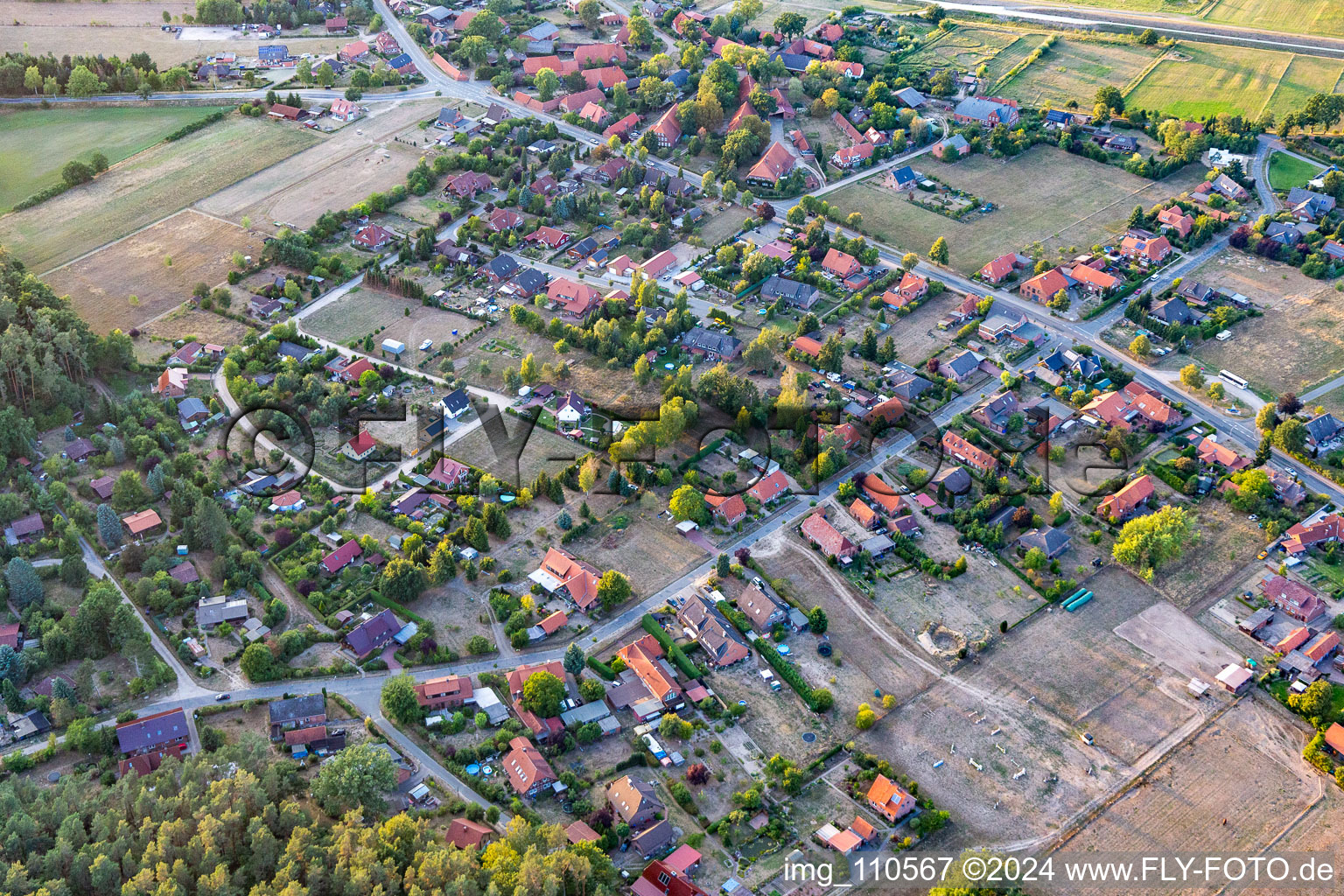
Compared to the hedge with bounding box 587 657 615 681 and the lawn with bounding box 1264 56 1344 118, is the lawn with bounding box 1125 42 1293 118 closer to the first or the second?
the lawn with bounding box 1264 56 1344 118

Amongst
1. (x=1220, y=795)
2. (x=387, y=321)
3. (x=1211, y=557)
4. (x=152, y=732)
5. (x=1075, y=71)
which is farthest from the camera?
(x=1075, y=71)

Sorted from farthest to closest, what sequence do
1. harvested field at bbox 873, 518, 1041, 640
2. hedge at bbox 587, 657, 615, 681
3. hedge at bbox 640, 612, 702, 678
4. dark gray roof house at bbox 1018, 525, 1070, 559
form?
1. dark gray roof house at bbox 1018, 525, 1070, 559
2. harvested field at bbox 873, 518, 1041, 640
3. hedge at bbox 640, 612, 702, 678
4. hedge at bbox 587, 657, 615, 681

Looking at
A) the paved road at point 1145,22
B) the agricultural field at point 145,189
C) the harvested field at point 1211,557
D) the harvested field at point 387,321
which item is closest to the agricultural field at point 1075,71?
the paved road at point 1145,22

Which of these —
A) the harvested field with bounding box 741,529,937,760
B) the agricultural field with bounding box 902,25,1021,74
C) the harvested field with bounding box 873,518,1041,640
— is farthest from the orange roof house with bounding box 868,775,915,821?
the agricultural field with bounding box 902,25,1021,74

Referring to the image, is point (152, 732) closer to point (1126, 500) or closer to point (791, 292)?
point (791, 292)

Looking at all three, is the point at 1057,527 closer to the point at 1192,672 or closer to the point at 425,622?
the point at 1192,672

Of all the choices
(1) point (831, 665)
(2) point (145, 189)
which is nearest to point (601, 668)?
(1) point (831, 665)
